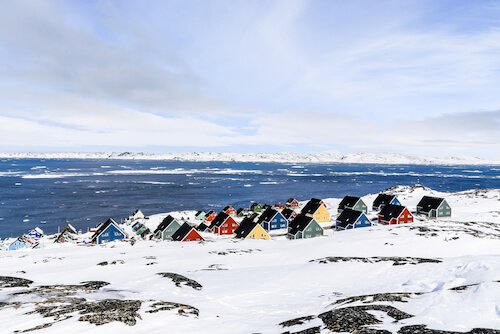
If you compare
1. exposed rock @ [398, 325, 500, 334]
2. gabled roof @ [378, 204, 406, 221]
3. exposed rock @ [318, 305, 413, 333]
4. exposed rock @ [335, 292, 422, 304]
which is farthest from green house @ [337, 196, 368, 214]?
exposed rock @ [398, 325, 500, 334]

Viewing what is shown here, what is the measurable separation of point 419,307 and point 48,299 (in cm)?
1973

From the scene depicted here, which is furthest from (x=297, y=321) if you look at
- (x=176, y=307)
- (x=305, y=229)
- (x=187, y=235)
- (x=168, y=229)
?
(x=168, y=229)

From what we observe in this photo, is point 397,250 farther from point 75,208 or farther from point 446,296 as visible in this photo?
point 75,208

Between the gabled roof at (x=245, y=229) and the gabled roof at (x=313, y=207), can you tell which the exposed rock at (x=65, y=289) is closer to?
Answer: the gabled roof at (x=245, y=229)

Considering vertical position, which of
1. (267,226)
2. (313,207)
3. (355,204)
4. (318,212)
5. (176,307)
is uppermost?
(176,307)

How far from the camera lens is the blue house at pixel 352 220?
6835 cm

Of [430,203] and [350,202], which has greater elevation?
[430,203]

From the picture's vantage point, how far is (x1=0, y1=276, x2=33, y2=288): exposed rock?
941 inches

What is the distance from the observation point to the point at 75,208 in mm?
122938

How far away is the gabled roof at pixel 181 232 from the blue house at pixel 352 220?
1239 inches

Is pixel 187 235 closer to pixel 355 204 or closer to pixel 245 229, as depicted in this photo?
pixel 245 229

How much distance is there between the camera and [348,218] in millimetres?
70188

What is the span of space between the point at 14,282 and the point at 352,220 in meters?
58.3

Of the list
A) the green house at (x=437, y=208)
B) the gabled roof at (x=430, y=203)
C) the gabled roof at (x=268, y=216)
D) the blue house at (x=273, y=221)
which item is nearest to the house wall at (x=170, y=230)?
the gabled roof at (x=268, y=216)
